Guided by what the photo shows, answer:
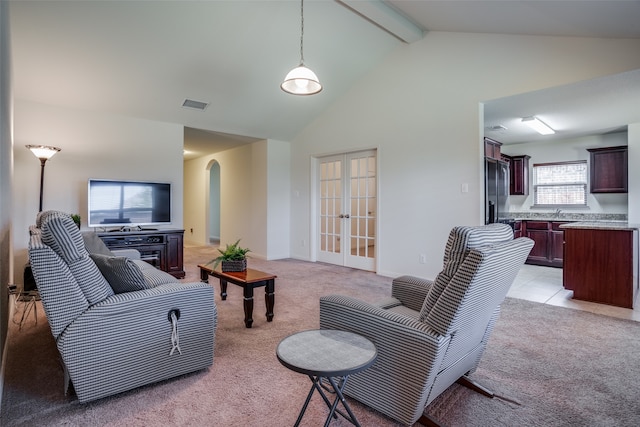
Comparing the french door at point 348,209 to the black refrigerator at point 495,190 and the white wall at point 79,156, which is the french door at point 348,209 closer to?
the black refrigerator at point 495,190

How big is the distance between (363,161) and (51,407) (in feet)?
15.3

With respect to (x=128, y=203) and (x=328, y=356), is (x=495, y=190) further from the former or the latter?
(x=128, y=203)

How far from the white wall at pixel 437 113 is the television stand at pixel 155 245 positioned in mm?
2930

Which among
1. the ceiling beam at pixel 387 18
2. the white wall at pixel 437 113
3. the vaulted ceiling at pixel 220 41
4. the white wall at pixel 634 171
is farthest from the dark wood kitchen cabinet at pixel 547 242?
the ceiling beam at pixel 387 18

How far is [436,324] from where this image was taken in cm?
146

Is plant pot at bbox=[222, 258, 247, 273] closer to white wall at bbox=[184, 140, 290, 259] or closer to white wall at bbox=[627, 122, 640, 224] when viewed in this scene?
white wall at bbox=[184, 140, 290, 259]

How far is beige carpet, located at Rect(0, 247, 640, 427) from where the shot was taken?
170cm

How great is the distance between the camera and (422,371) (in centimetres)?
147

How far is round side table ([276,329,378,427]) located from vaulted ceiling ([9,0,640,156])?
310cm

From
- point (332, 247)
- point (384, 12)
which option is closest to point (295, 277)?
point (332, 247)

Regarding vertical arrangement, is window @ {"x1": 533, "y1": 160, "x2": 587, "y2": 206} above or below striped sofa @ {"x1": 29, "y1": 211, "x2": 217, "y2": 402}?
above

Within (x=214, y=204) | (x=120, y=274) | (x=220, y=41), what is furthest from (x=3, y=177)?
(x=214, y=204)

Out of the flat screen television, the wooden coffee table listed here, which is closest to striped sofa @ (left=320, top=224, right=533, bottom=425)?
the wooden coffee table

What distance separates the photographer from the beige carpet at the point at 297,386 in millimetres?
1703
